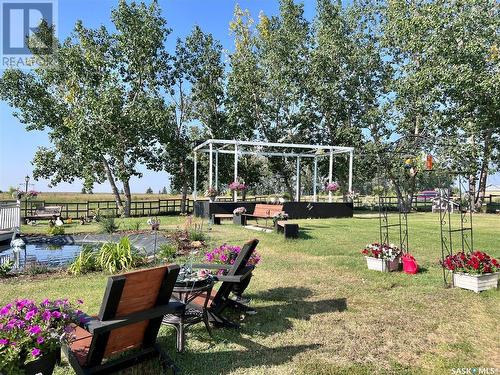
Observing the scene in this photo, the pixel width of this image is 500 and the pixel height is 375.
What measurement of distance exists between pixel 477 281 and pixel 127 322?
4.58 metres

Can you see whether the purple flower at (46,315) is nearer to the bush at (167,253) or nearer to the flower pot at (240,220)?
the bush at (167,253)

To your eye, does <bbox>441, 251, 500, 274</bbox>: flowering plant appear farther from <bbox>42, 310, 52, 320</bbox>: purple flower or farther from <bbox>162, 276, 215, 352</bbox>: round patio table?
<bbox>42, 310, 52, 320</bbox>: purple flower

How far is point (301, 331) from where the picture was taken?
3.77 metres

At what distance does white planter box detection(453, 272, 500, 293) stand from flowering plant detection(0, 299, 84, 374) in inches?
189

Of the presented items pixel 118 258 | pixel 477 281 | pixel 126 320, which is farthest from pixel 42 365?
pixel 477 281

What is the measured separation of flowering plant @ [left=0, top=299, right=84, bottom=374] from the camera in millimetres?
2223

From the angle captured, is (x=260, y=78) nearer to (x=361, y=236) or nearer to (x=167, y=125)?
(x=167, y=125)

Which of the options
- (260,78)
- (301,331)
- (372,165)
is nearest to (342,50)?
(260,78)

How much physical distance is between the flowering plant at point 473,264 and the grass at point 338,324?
→ 0.33 meters

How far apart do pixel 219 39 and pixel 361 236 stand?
54.7ft

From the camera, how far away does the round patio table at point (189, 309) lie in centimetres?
327

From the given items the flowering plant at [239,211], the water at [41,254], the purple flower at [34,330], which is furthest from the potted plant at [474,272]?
the flowering plant at [239,211]

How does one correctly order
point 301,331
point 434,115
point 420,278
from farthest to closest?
1. point 434,115
2. point 420,278
3. point 301,331

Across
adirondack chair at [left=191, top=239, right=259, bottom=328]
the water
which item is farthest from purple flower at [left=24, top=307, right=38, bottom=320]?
the water
